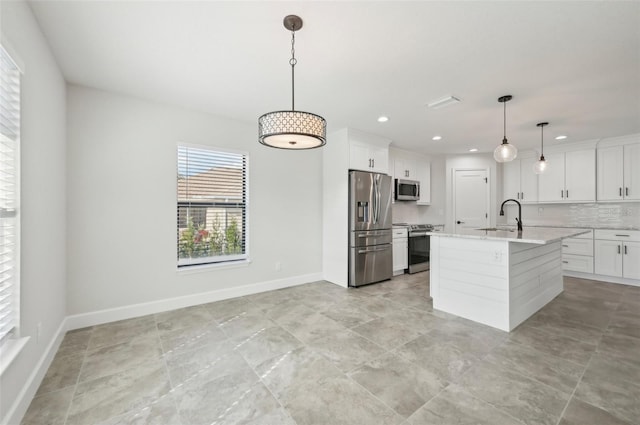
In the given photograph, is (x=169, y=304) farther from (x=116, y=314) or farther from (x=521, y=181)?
(x=521, y=181)

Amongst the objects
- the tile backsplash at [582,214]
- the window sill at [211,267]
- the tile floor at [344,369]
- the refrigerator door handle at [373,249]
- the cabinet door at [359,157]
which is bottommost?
the tile floor at [344,369]

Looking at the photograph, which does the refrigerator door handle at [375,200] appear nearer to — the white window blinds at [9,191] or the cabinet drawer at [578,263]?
the cabinet drawer at [578,263]

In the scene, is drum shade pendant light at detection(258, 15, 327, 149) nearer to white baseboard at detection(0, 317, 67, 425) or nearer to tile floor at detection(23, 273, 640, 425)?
tile floor at detection(23, 273, 640, 425)

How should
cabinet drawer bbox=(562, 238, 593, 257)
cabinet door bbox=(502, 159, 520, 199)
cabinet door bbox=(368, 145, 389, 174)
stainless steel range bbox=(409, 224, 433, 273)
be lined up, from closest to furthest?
cabinet door bbox=(368, 145, 389, 174) → cabinet drawer bbox=(562, 238, 593, 257) → stainless steel range bbox=(409, 224, 433, 273) → cabinet door bbox=(502, 159, 520, 199)

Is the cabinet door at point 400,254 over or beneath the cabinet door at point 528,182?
beneath

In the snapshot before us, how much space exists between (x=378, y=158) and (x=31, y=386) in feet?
15.1

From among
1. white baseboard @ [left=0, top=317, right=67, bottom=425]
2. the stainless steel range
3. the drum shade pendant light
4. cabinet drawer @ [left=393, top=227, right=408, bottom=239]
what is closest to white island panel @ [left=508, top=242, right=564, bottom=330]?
the stainless steel range

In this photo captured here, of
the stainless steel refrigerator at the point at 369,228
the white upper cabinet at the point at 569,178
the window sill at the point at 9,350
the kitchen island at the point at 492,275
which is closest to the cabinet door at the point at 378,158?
the stainless steel refrigerator at the point at 369,228

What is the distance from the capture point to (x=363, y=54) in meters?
2.29

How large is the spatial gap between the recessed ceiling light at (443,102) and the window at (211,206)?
2581 mm

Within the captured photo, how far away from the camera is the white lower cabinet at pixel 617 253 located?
4383mm

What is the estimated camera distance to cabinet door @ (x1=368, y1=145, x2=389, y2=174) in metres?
4.61

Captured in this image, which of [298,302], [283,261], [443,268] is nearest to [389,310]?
[443,268]

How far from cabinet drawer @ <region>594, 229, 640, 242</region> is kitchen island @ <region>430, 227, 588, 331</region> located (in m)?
2.14
